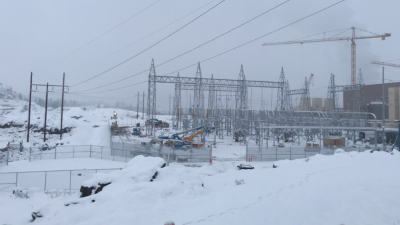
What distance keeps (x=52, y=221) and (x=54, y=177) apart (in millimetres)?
8861

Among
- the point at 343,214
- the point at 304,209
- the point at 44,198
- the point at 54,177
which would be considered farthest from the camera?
the point at 54,177

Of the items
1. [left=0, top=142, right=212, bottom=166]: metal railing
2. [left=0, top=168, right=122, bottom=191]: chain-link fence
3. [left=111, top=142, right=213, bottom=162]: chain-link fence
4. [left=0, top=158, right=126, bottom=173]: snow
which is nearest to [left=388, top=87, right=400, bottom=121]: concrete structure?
[left=0, top=142, right=212, bottom=166]: metal railing

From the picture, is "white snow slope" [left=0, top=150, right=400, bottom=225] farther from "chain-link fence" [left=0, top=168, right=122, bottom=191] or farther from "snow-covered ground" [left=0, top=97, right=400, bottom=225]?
"chain-link fence" [left=0, top=168, right=122, bottom=191]

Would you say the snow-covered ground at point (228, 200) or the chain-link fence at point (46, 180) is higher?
the snow-covered ground at point (228, 200)

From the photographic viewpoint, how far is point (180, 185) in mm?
9008

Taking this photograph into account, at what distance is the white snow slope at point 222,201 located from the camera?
21.7 ft

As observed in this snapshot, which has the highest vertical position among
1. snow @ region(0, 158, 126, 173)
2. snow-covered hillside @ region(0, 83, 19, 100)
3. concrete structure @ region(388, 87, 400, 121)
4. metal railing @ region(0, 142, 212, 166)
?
snow-covered hillside @ region(0, 83, 19, 100)

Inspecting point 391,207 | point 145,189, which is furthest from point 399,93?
point 145,189

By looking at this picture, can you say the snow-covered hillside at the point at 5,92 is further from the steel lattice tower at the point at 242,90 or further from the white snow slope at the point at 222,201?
the white snow slope at the point at 222,201

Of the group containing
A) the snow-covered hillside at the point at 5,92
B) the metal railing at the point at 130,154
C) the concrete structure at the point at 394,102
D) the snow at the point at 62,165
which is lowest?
the snow at the point at 62,165

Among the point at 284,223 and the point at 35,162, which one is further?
the point at 35,162

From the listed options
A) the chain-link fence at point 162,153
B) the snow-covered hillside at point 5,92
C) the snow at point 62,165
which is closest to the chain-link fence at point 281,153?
the chain-link fence at point 162,153

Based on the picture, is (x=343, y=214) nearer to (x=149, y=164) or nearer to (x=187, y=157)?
(x=149, y=164)

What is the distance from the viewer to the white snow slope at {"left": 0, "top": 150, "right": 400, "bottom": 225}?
6.61m
